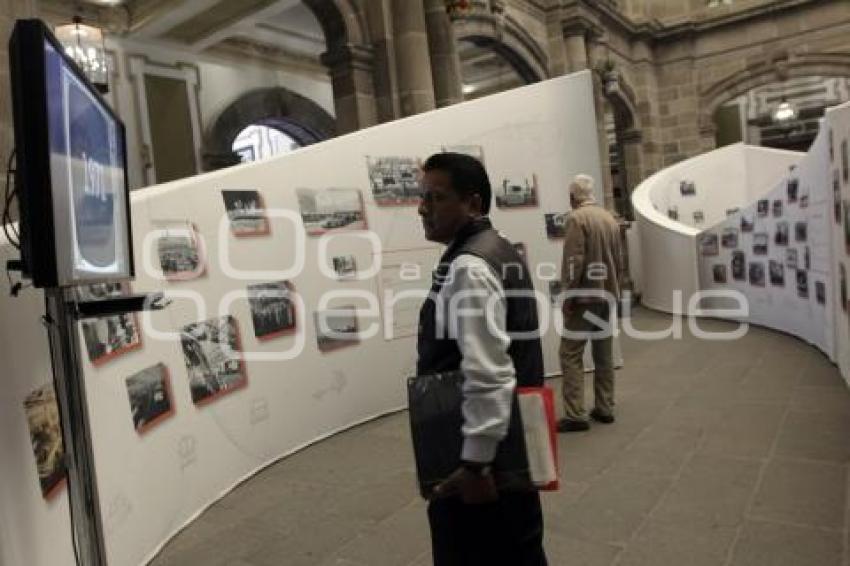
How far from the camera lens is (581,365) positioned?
404 centimetres

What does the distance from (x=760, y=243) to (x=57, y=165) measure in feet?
21.9

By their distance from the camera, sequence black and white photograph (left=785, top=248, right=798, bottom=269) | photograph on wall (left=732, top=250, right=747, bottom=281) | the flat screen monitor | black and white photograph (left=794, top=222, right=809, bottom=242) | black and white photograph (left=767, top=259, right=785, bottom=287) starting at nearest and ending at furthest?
1. the flat screen monitor
2. black and white photograph (left=794, top=222, right=809, bottom=242)
3. black and white photograph (left=785, top=248, right=798, bottom=269)
4. black and white photograph (left=767, top=259, right=785, bottom=287)
5. photograph on wall (left=732, top=250, right=747, bottom=281)

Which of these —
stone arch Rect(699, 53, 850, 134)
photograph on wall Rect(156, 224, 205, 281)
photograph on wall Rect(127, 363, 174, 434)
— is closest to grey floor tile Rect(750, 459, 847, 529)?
photograph on wall Rect(127, 363, 174, 434)

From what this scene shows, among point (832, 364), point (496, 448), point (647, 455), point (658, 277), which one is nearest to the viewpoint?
point (496, 448)

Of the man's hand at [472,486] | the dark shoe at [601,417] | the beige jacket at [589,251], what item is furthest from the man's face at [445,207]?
the dark shoe at [601,417]

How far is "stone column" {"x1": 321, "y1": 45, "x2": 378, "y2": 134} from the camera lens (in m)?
6.72

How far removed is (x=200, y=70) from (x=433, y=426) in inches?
374

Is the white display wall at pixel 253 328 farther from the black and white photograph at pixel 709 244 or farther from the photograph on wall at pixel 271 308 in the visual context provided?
the black and white photograph at pixel 709 244

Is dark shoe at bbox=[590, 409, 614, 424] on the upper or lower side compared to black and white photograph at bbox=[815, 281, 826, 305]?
lower

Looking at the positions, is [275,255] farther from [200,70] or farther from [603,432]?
[200,70]

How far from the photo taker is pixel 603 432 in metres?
3.84

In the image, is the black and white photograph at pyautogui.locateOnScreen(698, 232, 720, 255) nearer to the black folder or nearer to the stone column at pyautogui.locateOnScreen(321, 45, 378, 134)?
the stone column at pyautogui.locateOnScreen(321, 45, 378, 134)

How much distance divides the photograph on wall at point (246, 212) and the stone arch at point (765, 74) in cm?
1221

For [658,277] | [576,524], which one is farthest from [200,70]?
[576,524]
